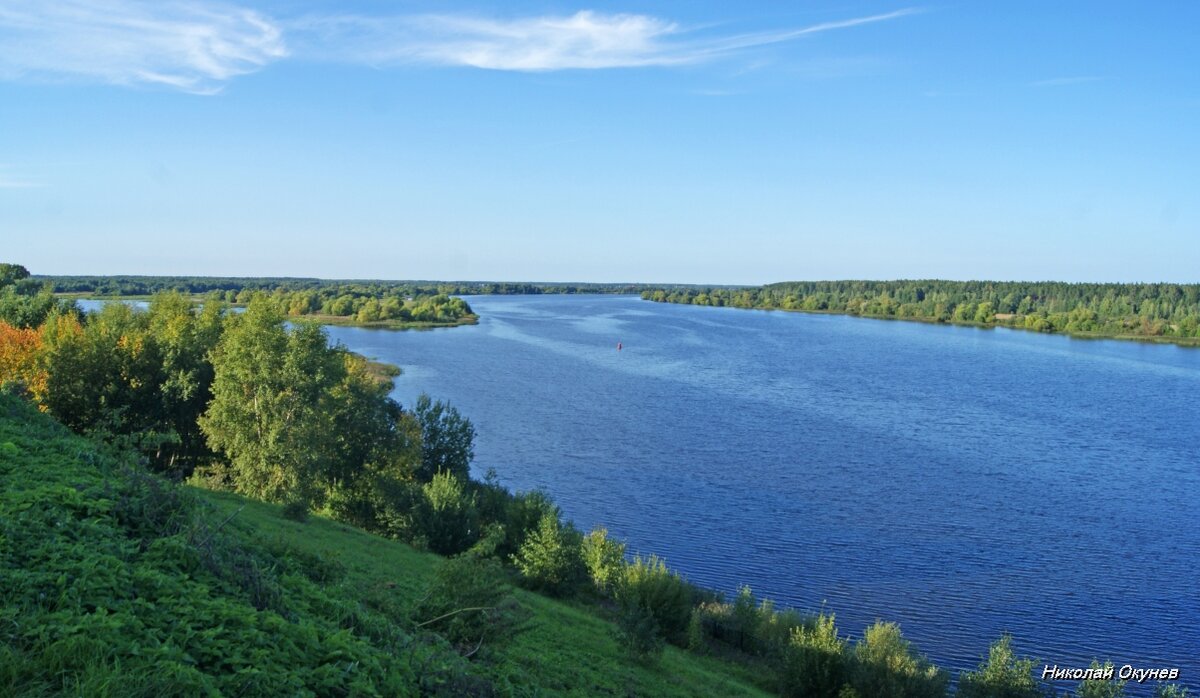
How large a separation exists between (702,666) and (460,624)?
11.8 m

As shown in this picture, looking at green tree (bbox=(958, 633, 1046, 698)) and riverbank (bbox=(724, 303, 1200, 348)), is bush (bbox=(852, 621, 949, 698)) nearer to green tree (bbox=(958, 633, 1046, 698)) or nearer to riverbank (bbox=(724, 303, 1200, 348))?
green tree (bbox=(958, 633, 1046, 698))

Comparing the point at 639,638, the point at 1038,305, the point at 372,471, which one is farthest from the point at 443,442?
the point at 1038,305

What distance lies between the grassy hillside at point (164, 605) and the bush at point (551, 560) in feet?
41.6

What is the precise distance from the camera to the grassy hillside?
533 centimetres

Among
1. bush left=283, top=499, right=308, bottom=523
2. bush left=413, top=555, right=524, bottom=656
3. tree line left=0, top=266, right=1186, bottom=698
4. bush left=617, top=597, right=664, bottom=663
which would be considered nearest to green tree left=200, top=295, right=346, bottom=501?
tree line left=0, top=266, right=1186, bottom=698

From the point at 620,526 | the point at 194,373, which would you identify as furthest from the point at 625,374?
the point at 194,373

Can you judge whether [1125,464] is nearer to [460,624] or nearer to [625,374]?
[625,374]

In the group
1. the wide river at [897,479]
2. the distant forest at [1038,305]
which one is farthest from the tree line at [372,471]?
the distant forest at [1038,305]

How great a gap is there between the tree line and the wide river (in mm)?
3887

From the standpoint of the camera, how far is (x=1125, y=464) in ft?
139

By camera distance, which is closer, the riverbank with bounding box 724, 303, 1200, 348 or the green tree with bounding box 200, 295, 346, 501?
the green tree with bounding box 200, 295, 346, 501

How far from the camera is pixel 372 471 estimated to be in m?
30.8

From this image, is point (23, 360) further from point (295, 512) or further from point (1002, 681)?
point (1002, 681)

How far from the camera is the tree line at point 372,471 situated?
62.7 ft
